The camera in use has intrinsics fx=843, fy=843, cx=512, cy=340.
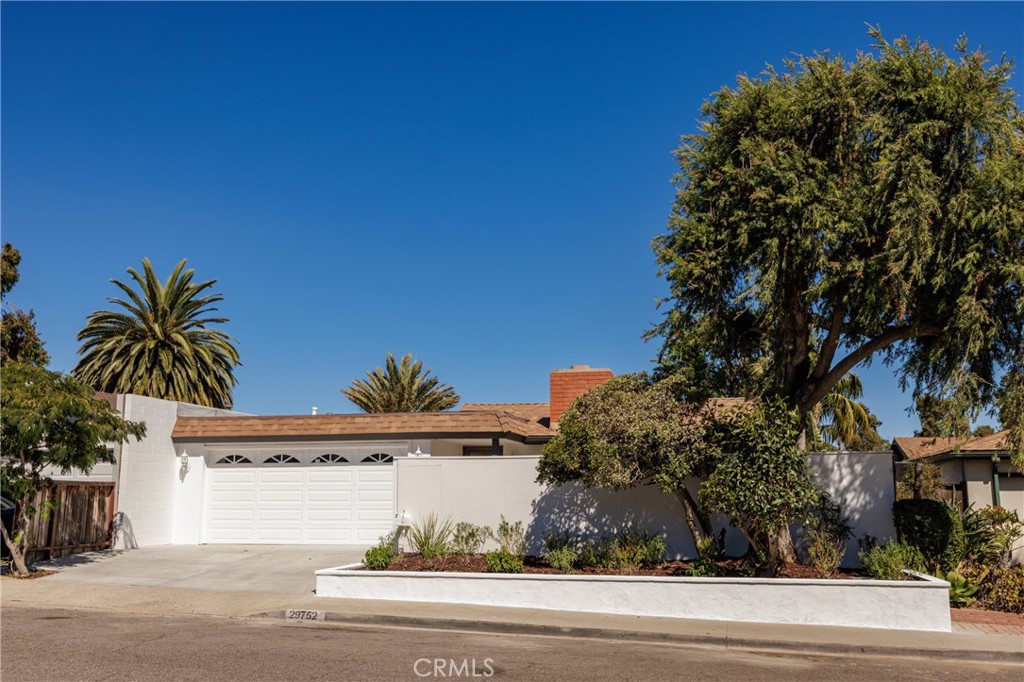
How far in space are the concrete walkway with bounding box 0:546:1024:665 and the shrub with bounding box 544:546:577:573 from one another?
1.26 metres

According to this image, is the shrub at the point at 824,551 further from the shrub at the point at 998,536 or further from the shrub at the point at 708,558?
the shrub at the point at 998,536

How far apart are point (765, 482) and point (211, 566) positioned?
11.5 metres

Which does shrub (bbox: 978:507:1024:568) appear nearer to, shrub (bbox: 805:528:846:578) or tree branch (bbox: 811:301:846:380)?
shrub (bbox: 805:528:846:578)

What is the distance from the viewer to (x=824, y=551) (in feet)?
44.3

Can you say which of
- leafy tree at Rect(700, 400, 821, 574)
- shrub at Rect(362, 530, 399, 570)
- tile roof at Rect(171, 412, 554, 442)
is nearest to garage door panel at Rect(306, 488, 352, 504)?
tile roof at Rect(171, 412, 554, 442)

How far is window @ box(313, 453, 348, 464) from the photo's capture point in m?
20.8

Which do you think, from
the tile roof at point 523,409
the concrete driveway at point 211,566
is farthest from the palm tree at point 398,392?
the concrete driveway at point 211,566

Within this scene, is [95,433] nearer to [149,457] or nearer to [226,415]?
[149,457]

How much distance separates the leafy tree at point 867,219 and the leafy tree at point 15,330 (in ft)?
82.4

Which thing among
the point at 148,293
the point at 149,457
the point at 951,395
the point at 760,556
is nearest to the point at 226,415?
the point at 149,457

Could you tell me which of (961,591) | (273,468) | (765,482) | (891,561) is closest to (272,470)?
(273,468)

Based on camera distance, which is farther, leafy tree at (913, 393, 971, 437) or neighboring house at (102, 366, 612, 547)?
neighboring house at (102, 366, 612, 547)

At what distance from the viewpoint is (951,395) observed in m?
13.0

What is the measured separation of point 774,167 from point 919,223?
7.27 feet
